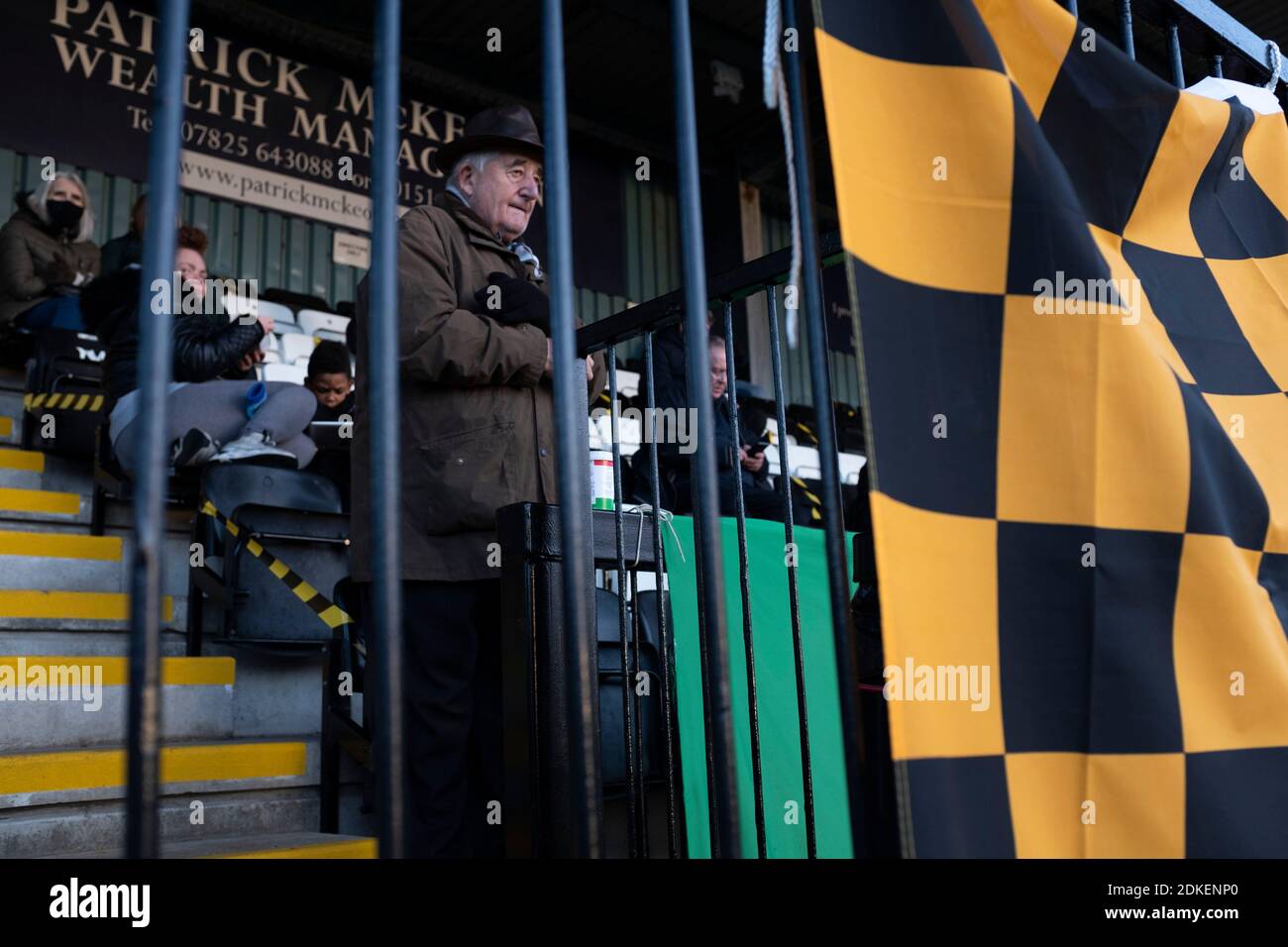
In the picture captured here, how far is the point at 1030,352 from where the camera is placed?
4.06 feet

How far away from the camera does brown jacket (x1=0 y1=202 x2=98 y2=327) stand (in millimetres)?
5129

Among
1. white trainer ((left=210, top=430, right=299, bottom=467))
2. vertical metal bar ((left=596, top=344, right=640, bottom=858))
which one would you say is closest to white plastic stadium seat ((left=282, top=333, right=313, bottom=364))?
white trainer ((left=210, top=430, right=299, bottom=467))

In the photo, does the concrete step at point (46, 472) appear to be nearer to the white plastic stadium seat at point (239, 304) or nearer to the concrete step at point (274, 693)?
the concrete step at point (274, 693)

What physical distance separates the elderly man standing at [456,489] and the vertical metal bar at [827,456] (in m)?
1.23

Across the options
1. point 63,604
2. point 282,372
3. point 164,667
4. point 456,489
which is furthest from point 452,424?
point 282,372

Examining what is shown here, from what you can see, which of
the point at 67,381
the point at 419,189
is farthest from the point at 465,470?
the point at 419,189

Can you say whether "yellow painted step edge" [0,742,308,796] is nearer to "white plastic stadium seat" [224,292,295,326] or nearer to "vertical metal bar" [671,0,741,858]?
"vertical metal bar" [671,0,741,858]

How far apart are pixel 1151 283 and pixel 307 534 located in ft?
9.18

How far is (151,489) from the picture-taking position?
2.52 ft

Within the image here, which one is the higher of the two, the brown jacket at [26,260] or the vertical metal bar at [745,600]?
the brown jacket at [26,260]

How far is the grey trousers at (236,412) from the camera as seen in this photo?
384 cm

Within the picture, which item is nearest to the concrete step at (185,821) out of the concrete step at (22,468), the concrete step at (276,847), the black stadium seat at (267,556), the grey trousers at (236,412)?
the concrete step at (276,847)

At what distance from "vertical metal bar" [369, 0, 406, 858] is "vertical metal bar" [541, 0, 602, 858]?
0.45 feet
